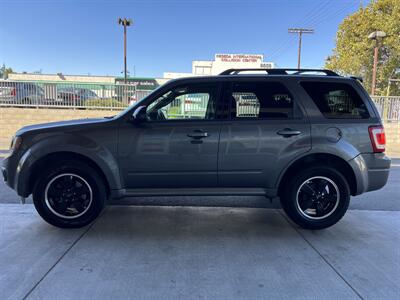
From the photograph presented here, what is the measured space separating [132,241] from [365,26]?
80.9ft

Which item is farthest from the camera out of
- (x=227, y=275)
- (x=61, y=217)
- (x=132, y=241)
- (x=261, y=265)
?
(x=61, y=217)

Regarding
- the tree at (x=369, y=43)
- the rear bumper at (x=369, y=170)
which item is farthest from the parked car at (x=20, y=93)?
the tree at (x=369, y=43)

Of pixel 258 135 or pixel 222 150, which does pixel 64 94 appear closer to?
pixel 222 150

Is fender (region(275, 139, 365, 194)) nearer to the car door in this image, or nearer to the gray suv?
the gray suv

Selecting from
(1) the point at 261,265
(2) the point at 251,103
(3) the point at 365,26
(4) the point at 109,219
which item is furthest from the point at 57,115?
(3) the point at 365,26

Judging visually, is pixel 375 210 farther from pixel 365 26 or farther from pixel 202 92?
pixel 365 26

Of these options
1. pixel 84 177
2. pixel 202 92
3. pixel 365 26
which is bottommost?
pixel 84 177

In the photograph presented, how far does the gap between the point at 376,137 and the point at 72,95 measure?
12.8 m

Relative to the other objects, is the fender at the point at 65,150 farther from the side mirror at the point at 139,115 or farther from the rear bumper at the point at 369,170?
the rear bumper at the point at 369,170

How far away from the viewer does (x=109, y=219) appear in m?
4.55

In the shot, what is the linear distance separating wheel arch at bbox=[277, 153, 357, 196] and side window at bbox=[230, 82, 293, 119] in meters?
0.58

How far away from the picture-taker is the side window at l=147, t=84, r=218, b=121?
13.8 ft

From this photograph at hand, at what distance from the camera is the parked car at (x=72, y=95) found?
47.0ft

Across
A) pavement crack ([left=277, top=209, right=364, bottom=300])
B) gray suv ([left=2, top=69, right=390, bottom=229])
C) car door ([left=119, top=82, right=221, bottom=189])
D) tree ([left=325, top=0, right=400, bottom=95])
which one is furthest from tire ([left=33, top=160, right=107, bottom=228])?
tree ([left=325, top=0, right=400, bottom=95])
